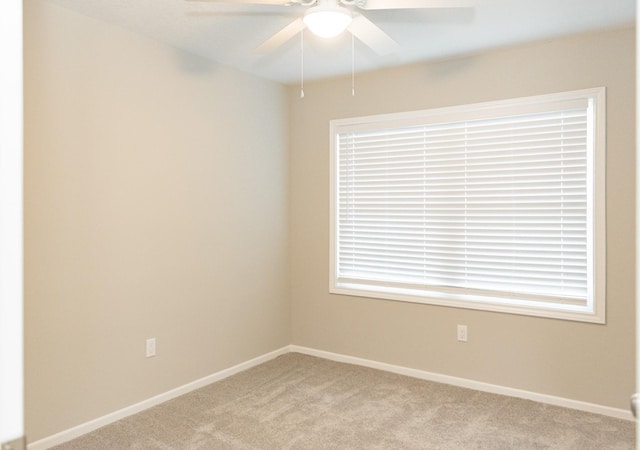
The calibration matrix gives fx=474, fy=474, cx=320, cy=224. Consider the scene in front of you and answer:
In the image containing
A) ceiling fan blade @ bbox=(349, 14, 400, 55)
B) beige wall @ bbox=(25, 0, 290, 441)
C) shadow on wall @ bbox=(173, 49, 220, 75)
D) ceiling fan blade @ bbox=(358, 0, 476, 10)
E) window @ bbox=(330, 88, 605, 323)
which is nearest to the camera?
ceiling fan blade @ bbox=(358, 0, 476, 10)

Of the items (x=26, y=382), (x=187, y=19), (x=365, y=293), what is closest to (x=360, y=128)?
(x=365, y=293)

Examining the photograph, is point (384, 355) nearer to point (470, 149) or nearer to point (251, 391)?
point (251, 391)

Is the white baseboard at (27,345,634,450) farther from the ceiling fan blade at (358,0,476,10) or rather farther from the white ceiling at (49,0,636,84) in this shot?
the ceiling fan blade at (358,0,476,10)

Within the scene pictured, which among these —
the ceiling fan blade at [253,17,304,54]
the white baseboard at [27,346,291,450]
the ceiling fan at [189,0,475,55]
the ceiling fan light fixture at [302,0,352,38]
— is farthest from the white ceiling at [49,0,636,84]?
the white baseboard at [27,346,291,450]

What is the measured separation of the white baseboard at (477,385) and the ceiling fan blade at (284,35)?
8.75ft

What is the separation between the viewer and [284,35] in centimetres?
235

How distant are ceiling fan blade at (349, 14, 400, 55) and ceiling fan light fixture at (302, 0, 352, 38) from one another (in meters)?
0.11

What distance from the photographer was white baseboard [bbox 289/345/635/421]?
121 inches

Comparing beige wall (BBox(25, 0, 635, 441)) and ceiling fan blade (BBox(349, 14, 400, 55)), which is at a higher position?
ceiling fan blade (BBox(349, 14, 400, 55))

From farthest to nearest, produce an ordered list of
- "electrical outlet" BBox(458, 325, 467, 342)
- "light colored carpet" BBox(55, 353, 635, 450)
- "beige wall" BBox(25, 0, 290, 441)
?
"electrical outlet" BBox(458, 325, 467, 342) < "light colored carpet" BBox(55, 353, 635, 450) < "beige wall" BBox(25, 0, 290, 441)

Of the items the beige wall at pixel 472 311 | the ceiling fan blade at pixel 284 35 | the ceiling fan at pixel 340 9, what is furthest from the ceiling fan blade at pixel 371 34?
the beige wall at pixel 472 311

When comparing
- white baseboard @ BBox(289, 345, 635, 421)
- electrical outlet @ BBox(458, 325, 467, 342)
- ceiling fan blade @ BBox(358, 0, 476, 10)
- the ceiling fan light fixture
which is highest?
ceiling fan blade @ BBox(358, 0, 476, 10)

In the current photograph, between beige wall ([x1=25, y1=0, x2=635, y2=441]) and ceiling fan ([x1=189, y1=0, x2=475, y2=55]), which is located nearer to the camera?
ceiling fan ([x1=189, y1=0, x2=475, y2=55])

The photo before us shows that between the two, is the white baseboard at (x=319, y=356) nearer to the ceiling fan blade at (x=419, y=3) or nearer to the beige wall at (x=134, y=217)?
the beige wall at (x=134, y=217)
